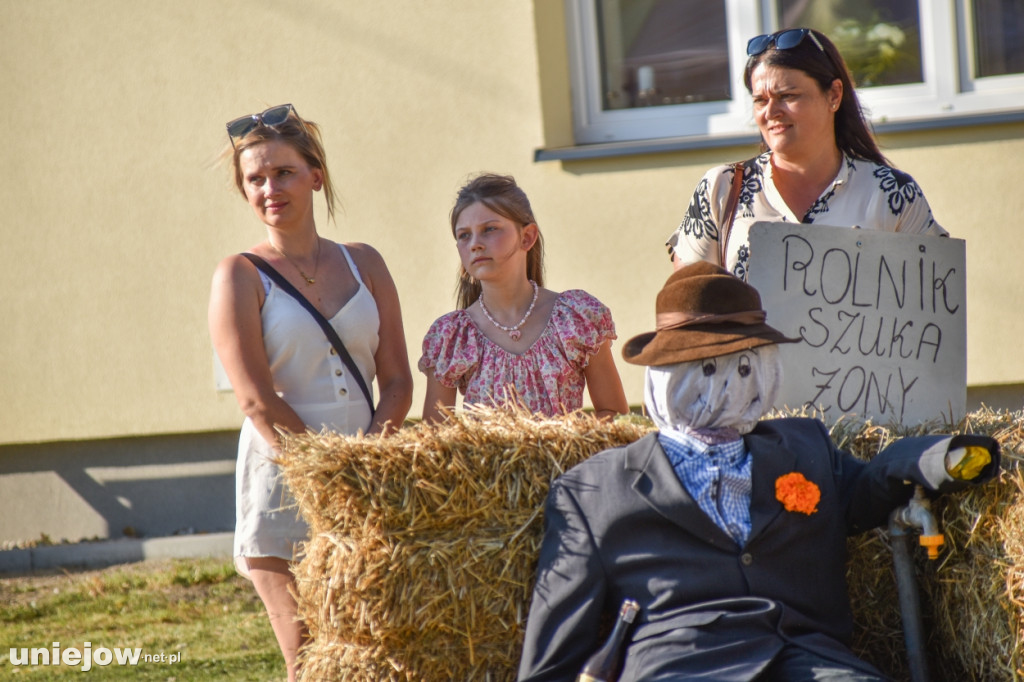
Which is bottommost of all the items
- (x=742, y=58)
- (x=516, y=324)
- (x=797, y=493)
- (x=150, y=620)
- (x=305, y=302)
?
(x=150, y=620)

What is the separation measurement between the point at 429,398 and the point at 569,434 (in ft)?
2.91

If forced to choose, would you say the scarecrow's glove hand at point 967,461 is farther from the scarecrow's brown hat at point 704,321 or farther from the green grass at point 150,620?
the green grass at point 150,620

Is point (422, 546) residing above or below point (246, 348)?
below

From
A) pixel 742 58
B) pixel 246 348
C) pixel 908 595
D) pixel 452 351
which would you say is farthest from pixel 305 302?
pixel 742 58

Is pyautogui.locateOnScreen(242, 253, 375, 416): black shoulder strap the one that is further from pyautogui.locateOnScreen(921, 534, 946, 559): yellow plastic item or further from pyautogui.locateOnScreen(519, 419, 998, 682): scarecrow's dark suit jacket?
pyautogui.locateOnScreen(921, 534, 946, 559): yellow plastic item

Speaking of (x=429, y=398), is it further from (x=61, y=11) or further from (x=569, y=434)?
(x=61, y=11)

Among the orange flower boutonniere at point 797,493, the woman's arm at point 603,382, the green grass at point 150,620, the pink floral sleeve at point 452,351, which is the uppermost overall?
the pink floral sleeve at point 452,351

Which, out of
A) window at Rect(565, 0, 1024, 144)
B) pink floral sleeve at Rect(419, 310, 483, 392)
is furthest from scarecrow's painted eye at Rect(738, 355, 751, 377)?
window at Rect(565, 0, 1024, 144)

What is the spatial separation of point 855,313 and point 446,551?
1.32 metres

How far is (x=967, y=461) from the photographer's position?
7.66ft

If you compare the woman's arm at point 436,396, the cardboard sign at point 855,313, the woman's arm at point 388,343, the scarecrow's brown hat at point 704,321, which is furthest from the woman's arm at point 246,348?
the cardboard sign at point 855,313

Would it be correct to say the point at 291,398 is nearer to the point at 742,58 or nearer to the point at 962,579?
the point at 962,579

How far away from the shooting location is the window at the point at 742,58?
5508mm

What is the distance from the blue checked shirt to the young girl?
841 mm
